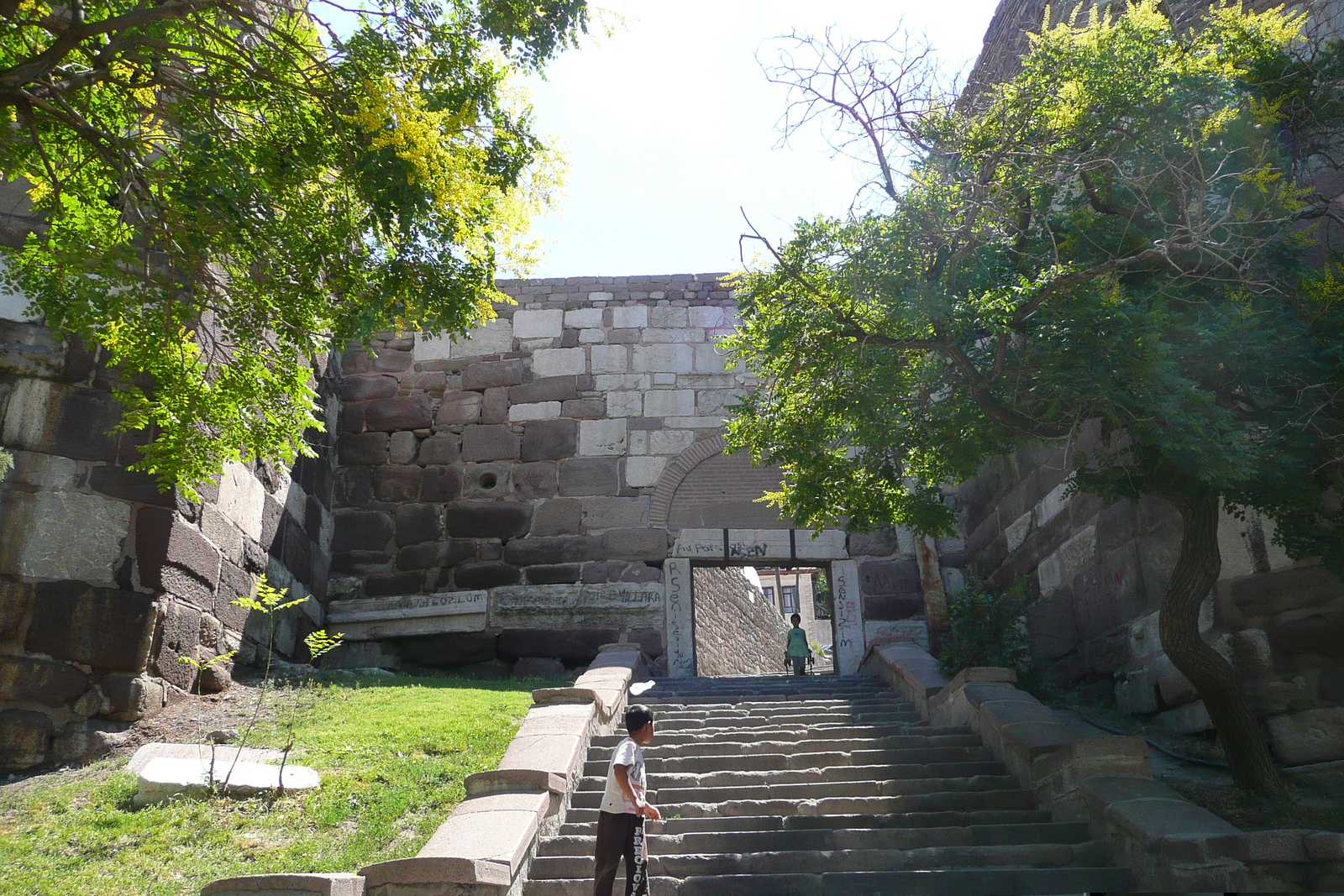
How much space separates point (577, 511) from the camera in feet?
41.2

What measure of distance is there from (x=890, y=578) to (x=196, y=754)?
8000mm

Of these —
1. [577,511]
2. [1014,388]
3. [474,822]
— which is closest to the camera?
[474,822]

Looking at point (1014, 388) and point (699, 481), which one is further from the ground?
point (699, 481)

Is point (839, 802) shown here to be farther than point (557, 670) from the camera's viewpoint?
No

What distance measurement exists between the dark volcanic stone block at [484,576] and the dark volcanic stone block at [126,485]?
4848 millimetres

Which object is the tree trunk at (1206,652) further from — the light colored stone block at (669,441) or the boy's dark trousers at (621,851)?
the light colored stone block at (669,441)

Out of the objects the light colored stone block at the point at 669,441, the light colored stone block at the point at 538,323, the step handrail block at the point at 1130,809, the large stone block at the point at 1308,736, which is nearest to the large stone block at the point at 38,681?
the step handrail block at the point at 1130,809

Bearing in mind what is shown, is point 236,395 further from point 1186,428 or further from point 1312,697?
point 1312,697

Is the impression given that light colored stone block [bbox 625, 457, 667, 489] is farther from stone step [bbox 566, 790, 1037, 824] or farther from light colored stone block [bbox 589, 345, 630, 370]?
stone step [bbox 566, 790, 1037, 824]

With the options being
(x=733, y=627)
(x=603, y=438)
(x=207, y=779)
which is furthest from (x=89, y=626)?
(x=733, y=627)

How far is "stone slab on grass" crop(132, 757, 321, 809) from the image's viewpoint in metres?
5.76

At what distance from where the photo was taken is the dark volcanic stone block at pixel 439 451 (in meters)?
13.0

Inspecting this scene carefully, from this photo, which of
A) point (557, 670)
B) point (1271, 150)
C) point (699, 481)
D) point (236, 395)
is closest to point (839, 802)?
point (236, 395)

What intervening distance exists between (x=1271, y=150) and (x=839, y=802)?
4.79 metres
